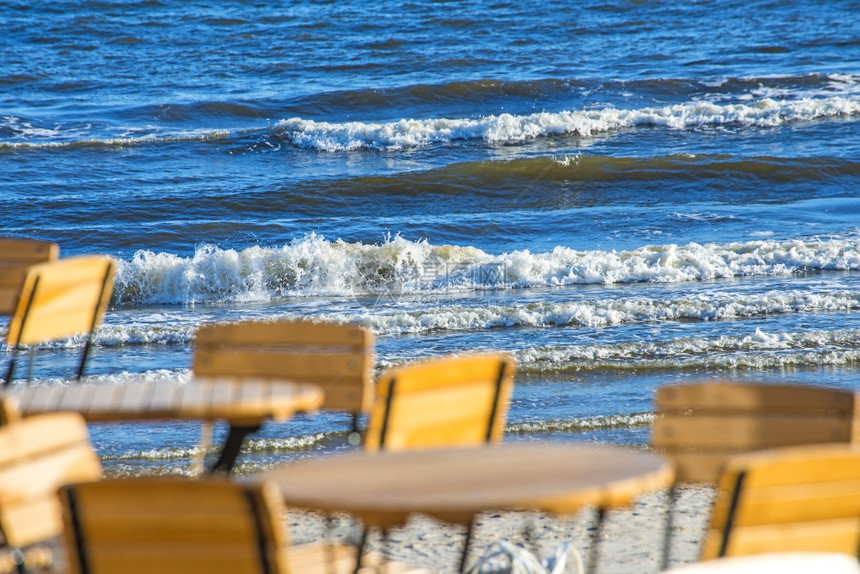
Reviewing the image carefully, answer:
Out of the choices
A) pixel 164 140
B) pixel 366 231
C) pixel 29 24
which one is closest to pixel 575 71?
pixel 164 140

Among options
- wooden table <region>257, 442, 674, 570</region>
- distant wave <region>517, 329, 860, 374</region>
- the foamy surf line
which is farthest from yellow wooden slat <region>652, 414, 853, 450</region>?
the foamy surf line

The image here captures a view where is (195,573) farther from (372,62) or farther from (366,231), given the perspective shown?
(372,62)

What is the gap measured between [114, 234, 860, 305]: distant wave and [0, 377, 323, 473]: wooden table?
280 inches

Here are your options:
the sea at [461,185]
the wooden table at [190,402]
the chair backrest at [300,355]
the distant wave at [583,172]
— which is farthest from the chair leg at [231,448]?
the distant wave at [583,172]

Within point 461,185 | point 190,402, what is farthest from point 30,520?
point 461,185

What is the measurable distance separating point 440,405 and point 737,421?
75 cm

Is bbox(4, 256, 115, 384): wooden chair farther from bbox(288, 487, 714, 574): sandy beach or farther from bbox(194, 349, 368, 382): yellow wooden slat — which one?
bbox(288, 487, 714, 574): sandy beach

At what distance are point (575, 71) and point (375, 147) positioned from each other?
6.01 metres

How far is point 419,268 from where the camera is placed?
1118 cm

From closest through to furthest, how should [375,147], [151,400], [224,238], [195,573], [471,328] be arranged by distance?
1. [195,573]
2. [151,400]
3. [471,328]
4. [224,238]
5. [375,147]

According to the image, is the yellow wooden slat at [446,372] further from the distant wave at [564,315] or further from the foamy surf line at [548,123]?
the foamy surf line at [548,123]

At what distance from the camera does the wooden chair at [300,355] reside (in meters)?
3.13

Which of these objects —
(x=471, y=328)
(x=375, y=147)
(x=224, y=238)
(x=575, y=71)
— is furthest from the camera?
(x=575, y=71)

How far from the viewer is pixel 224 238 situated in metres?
12.6
